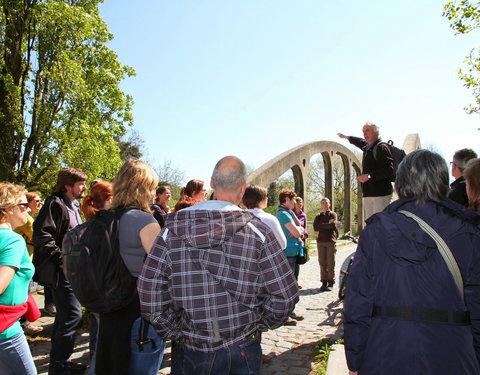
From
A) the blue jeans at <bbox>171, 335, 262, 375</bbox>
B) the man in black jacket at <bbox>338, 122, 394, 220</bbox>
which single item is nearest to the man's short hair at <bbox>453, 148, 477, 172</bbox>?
the man in black jacket at <bbox>338, 122, 394, 220</bbox>

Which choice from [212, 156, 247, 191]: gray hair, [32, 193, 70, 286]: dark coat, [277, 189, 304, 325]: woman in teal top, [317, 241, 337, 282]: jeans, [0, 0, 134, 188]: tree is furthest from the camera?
[0, 0, 134, 188]: tree

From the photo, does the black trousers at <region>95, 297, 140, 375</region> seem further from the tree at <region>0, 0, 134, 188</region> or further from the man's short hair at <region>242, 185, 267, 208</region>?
the tree at <region>0, 0, 134, 188</region>

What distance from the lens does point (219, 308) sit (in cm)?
202

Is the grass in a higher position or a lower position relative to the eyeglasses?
lower

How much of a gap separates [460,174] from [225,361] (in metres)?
3.28

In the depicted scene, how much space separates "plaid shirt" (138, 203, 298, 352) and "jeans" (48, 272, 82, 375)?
190 centimetres

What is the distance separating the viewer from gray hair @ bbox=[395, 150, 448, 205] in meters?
2.05

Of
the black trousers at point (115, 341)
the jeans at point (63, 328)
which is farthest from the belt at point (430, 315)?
the jeans at point (63, 328)

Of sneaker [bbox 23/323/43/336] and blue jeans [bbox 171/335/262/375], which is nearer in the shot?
blue jeans [bbox 171/335/262/375]

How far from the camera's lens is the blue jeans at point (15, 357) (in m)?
2.35

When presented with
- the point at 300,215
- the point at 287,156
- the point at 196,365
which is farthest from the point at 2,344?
the point at 287,156

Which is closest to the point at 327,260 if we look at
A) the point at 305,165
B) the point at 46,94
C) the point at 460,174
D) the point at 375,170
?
the point at 375,170

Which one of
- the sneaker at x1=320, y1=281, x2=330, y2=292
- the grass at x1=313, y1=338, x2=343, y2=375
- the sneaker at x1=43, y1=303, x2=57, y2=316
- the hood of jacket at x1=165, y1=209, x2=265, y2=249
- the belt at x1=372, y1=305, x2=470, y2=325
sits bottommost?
the grass at x1=313, y1=338, x2=343, y2=375

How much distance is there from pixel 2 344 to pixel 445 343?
7.64 ft
